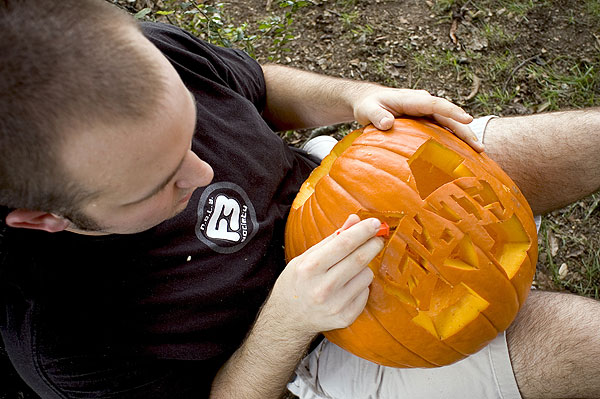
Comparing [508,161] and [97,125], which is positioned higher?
[97,125]

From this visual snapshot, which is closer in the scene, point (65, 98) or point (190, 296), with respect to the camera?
point (65, 98)

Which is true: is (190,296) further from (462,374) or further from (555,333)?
(555,333)

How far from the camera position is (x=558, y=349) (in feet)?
5.07

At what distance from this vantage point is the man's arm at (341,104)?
5.27 ft

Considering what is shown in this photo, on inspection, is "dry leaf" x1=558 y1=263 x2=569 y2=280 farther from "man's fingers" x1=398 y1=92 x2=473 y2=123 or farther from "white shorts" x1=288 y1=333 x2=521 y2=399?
"man's fingers" x1=398 y1=92 x2=473 y2=123

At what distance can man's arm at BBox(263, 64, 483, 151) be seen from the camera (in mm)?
1607

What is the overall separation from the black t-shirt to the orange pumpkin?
0.97 feet

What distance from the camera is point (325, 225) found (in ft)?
4.99

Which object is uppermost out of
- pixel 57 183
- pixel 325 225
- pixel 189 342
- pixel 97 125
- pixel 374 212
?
pixel 97 125

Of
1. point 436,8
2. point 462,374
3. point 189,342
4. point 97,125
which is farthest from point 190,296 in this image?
point 436,8

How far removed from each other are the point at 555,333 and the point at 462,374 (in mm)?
329

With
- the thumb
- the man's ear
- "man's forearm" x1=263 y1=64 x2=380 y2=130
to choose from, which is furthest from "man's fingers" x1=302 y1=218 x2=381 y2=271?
"man's forearm" x1=263 y1=64 x2=380 y2=130

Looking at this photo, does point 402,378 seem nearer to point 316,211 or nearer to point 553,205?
point 316,211

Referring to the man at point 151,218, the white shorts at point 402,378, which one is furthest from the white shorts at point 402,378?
the man at point 151,218
